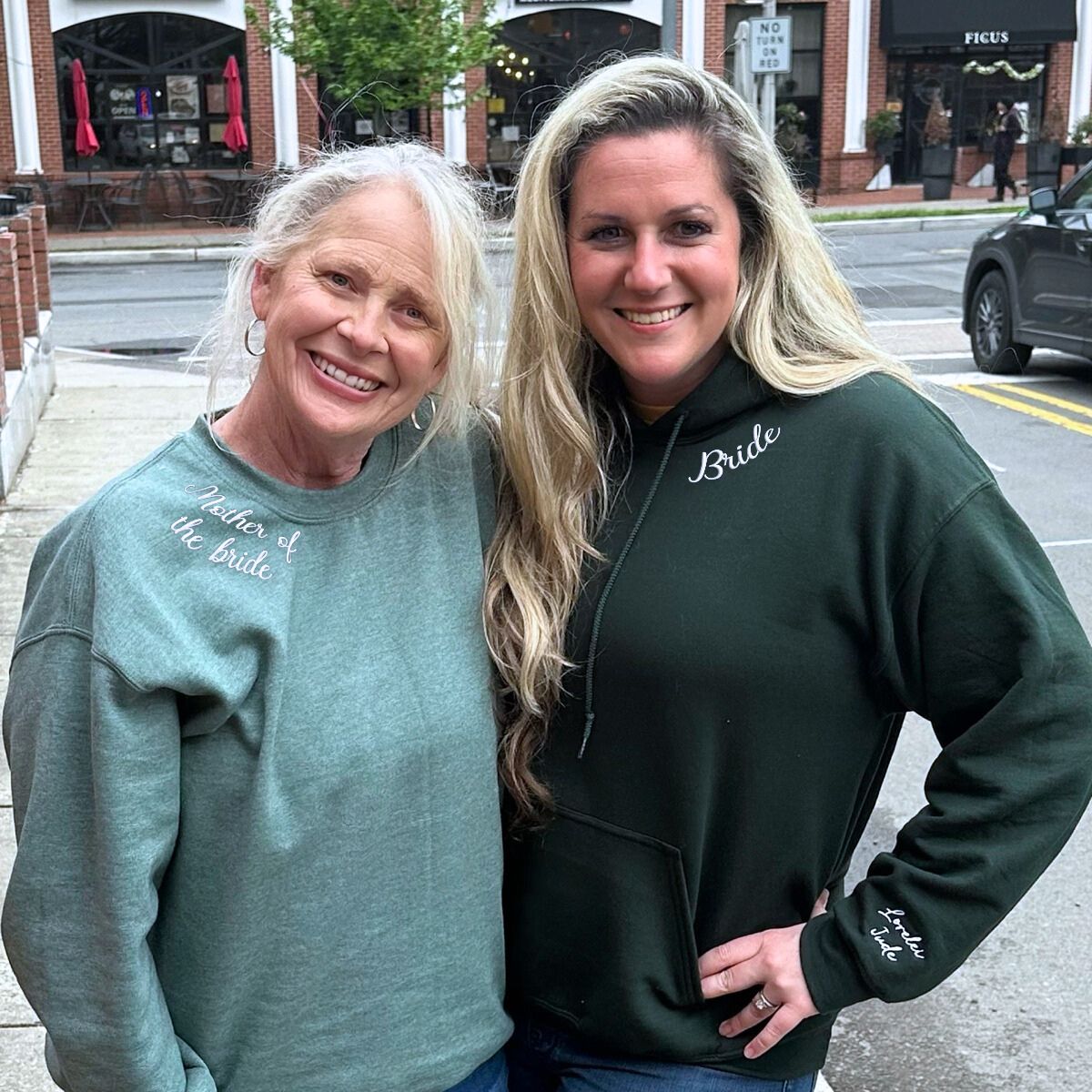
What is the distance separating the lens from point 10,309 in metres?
9.58

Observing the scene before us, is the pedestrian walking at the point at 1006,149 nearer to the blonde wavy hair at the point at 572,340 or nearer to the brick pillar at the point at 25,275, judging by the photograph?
the brick pillar at the point at 25,275

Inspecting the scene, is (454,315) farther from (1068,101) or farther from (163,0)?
(1068,101)

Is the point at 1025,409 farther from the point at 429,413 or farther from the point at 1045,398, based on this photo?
the point at 429,413

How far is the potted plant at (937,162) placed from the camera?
28547 mm

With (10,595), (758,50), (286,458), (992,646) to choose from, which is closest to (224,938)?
(286,458)

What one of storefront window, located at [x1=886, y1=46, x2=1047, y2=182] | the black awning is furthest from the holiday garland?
the black awning

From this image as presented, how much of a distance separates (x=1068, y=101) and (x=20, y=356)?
2615 centimetres

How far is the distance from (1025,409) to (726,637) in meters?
9.03

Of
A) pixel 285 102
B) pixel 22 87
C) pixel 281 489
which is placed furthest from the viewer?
pixel 285 102

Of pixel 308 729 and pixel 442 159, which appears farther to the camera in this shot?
pixel 442 159

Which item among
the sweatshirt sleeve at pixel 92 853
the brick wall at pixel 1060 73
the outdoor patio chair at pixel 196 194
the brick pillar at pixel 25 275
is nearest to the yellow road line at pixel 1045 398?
the brick pillar at pixel 25 275

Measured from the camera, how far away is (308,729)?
1786 millimetres

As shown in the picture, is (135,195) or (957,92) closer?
(135,195)

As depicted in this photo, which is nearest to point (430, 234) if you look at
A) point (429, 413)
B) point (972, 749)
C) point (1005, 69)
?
point (429, 413)
